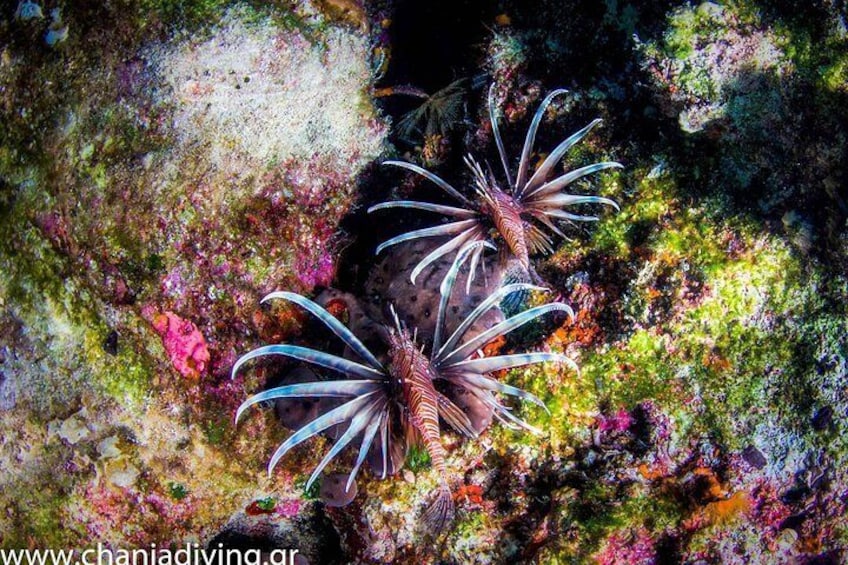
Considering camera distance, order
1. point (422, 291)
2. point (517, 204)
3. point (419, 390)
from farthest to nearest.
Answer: point (422, 291) < point (517, 204) < point (419, 390)

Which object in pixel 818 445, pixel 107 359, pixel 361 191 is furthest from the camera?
pixel 361 191

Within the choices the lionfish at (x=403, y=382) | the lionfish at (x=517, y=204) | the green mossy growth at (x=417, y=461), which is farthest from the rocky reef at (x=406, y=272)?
the lionfish at (x=403, y=382)

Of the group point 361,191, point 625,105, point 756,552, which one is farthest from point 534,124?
point 756,552

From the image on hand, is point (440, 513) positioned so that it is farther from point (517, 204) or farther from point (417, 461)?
point (517, 204)

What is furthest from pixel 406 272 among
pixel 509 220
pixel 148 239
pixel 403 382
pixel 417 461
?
pixel 148 239

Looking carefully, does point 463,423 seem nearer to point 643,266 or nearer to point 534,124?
A: point 643,266

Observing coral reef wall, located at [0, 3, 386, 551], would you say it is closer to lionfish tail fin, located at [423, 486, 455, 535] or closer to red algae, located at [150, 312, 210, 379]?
red algae, located at [150, 312, 210, 379]

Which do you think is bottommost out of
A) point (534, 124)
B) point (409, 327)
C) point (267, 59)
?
point (409, 327)
